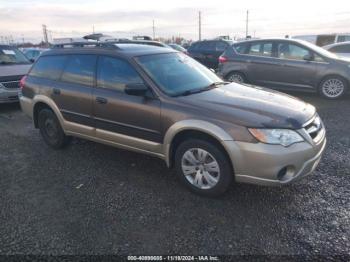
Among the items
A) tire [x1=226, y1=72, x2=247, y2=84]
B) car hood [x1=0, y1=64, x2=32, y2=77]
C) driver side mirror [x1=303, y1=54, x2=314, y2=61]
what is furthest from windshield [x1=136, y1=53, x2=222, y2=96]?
car hood [x1=0, y1=64, x2=32, y2=77]

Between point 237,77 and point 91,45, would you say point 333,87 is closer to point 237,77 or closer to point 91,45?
point 237,77

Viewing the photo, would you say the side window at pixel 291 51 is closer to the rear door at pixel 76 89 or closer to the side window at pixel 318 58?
the side window at pixel 318 58

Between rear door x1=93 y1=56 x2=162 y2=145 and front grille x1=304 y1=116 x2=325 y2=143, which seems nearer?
front grille x1=304 y1=116 x2=325 y2=143

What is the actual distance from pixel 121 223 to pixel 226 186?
1.17 metres

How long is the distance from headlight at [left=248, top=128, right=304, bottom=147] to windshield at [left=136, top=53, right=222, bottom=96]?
3.74 feet

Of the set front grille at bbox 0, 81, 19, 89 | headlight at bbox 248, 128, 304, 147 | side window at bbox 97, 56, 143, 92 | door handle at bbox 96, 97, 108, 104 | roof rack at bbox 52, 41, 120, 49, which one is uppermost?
roof rack at bbox 52, 41, 120, 49

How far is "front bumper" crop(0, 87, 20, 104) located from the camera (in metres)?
7.97

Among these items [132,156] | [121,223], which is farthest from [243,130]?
[132,156]

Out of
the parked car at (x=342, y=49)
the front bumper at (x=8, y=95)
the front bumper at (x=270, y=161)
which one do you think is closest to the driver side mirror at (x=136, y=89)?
the front bumper at (x=270, y=161)

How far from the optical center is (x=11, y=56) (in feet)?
30.9

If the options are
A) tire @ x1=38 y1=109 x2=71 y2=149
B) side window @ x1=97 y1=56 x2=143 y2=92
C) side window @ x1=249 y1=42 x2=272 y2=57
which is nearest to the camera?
side window @ x1=97 y1=56 x2=143 y2=92

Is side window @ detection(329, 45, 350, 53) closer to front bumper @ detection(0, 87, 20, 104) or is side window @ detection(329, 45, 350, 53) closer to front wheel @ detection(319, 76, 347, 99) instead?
front wheel @ detection(319, 76, 347, 99)

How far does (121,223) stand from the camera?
3.21 m

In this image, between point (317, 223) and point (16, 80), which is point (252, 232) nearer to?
point (317, 223)
